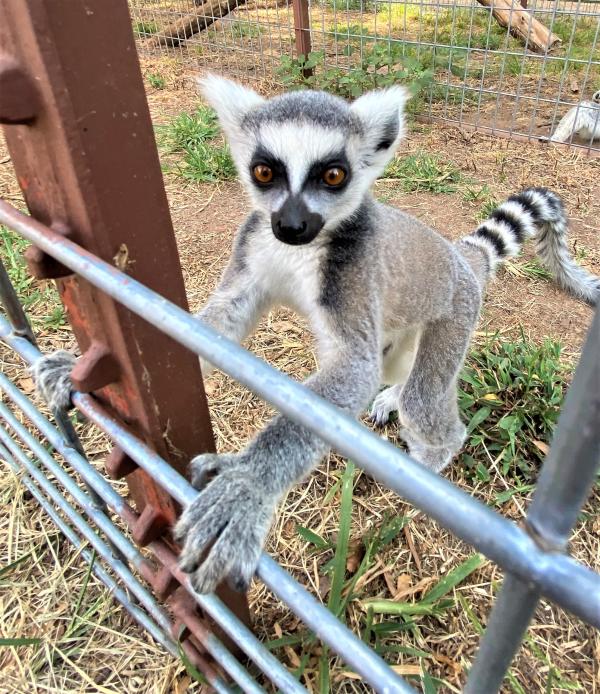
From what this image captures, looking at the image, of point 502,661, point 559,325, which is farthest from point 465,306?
point 502,661

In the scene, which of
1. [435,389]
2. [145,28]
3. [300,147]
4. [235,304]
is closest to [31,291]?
[235,304]

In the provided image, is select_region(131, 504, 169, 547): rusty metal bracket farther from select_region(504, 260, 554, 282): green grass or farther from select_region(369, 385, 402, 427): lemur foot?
select_region(504, 260, 554, 282): green grass

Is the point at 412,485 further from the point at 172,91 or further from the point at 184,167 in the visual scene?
the point at 172,91

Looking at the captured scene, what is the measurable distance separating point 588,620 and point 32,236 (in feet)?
3.18

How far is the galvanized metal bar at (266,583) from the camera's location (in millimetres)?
782

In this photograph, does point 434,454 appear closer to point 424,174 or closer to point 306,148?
point 306,148

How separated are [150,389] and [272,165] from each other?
1.11m

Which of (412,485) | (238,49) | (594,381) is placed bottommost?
(238,49)

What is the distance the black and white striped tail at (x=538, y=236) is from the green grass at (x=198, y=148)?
2438mm

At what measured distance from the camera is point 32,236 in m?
0.95

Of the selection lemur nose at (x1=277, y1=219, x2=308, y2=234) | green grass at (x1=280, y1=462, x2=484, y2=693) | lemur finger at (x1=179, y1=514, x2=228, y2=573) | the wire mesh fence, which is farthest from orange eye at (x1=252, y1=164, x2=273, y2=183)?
the wire mesh fence

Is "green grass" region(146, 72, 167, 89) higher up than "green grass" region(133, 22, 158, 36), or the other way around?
"green grass" region(133, 22, 158, 36)

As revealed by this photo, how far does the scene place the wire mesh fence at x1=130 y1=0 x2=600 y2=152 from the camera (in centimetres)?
557

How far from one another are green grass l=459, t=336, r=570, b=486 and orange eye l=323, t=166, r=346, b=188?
4.58 ft
